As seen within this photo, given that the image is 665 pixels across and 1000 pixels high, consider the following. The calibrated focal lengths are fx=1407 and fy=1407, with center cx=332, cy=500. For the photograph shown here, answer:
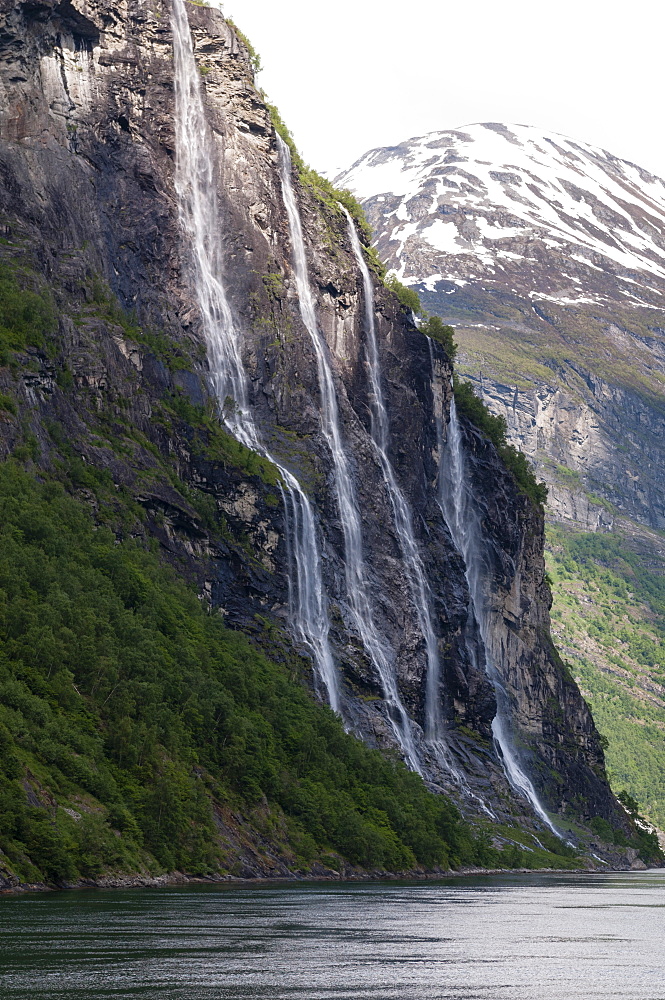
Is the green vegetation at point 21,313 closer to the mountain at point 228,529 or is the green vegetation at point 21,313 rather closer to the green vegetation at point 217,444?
the mountain at point 228,529

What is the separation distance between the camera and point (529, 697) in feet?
586

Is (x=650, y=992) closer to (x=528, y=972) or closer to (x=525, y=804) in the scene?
(x=528, y=972)

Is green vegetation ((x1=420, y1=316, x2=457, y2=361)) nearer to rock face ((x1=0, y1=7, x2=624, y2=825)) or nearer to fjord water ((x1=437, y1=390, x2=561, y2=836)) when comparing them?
rock face ((x1=0, y1=7, x2=624, y2=825))

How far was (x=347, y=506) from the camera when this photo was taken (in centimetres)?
14412

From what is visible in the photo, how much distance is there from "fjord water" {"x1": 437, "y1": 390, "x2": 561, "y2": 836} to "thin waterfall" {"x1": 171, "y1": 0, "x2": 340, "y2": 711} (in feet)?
121

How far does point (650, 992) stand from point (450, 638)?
371 ft

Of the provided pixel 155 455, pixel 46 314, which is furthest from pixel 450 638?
pixel 46 314

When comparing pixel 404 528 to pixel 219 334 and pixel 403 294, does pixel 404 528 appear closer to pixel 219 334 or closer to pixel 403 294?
pixel 219 334

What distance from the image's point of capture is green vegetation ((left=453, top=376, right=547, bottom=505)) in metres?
187

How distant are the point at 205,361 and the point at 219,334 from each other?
16.3 ft

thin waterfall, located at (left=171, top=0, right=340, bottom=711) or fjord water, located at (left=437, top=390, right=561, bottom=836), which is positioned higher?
thin waterfall, located at (left=171, top=0, right=340, bottom=711)

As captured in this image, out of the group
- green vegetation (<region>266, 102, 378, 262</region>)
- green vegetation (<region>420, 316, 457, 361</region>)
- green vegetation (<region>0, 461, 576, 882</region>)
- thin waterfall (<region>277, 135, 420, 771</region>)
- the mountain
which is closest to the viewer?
green vegetation (<region>0, 461, 576, 882</region>)

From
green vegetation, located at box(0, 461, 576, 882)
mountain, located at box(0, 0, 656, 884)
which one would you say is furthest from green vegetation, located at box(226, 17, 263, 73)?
green vegetation, located at box(0, 461, 576, 882)

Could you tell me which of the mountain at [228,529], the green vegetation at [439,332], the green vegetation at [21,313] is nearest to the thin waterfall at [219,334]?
the mountain at [228,529]
